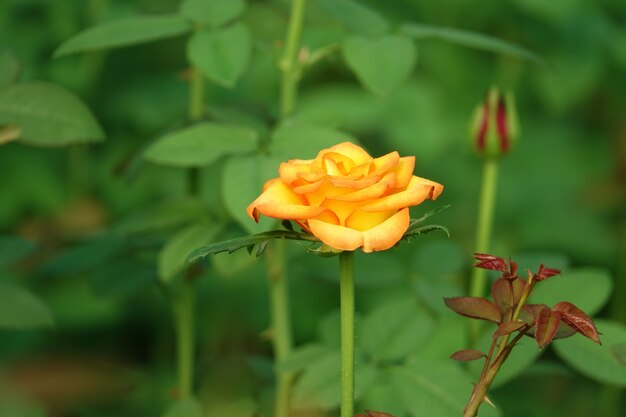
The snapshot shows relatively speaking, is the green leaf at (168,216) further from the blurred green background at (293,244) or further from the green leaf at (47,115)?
the green leaf at (47,115)

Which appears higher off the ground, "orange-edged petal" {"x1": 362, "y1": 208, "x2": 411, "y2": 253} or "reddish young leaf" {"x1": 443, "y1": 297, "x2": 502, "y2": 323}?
"orange-edged petal" {"x1": 362, "y1": 208, "x2": 411, "y2": 253}

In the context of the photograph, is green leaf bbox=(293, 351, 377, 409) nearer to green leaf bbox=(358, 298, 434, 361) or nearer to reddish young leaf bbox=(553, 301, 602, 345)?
green leaf bbox=(358, 298, 434, 361)

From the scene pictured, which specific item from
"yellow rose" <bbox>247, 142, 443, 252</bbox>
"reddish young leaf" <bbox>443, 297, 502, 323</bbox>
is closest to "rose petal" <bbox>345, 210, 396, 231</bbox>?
"yellow rose" <bbox>247, 142, 443, 252</bbox>

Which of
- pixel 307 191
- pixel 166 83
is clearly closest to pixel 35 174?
pixel 166 83

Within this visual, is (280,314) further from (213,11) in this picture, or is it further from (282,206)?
(282,206)

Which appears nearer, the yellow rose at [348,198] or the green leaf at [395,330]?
the yellow rose at [348,198]

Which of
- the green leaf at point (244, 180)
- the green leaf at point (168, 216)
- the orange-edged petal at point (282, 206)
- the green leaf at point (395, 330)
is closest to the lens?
the orange-edged petal at point (282, 206)

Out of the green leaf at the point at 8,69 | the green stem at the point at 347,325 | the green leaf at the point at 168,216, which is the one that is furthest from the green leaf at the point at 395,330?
the green leaf at the point at 8,69

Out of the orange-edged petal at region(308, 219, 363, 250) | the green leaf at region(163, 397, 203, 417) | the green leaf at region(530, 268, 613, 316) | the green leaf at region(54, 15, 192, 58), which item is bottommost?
the green leaf at region(163, 397, 203, 417)
